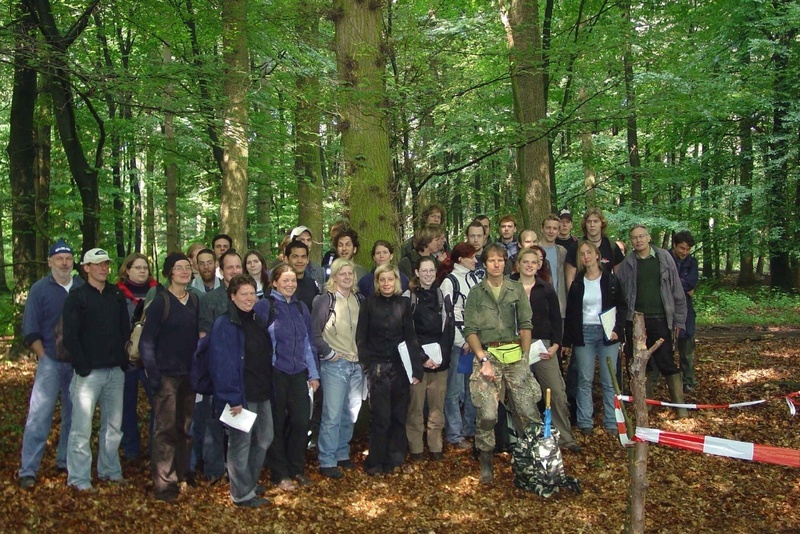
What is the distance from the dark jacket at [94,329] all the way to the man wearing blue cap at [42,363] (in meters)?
0.36

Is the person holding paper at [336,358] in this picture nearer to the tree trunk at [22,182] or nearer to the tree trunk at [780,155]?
the tree trunk at [22,182]

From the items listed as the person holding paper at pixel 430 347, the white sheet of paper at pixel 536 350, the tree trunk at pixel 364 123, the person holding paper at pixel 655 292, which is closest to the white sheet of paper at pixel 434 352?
the person holding paper at pixel 430 347

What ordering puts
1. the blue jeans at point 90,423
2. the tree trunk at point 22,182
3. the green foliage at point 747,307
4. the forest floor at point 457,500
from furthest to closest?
the green foliage at point 747,307 → the tree trunk at point 22,182 → the blue jeans at point 90,423 → the forest floor at point 457,500

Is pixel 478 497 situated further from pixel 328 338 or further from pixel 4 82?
pixel 4 82

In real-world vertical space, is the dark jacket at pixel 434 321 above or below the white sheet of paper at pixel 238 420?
above

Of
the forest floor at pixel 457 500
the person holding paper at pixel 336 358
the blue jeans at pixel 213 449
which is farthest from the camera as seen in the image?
the person holding paper at pixel 336 358

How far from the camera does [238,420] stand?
5.17 metres

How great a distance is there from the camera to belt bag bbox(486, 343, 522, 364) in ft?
19.3

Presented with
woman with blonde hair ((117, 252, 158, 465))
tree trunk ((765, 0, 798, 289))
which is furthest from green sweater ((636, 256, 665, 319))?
tree trunk ((765, 0, 798, 289))

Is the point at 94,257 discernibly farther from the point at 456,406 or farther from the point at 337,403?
the point at 456,406

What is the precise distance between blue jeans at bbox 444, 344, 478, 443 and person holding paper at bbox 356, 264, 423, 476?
695mm

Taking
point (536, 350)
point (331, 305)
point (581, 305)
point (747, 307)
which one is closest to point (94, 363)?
point (331, 305)

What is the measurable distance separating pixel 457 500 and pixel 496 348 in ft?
4.54

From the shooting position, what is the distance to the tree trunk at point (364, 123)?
22.3 ft
